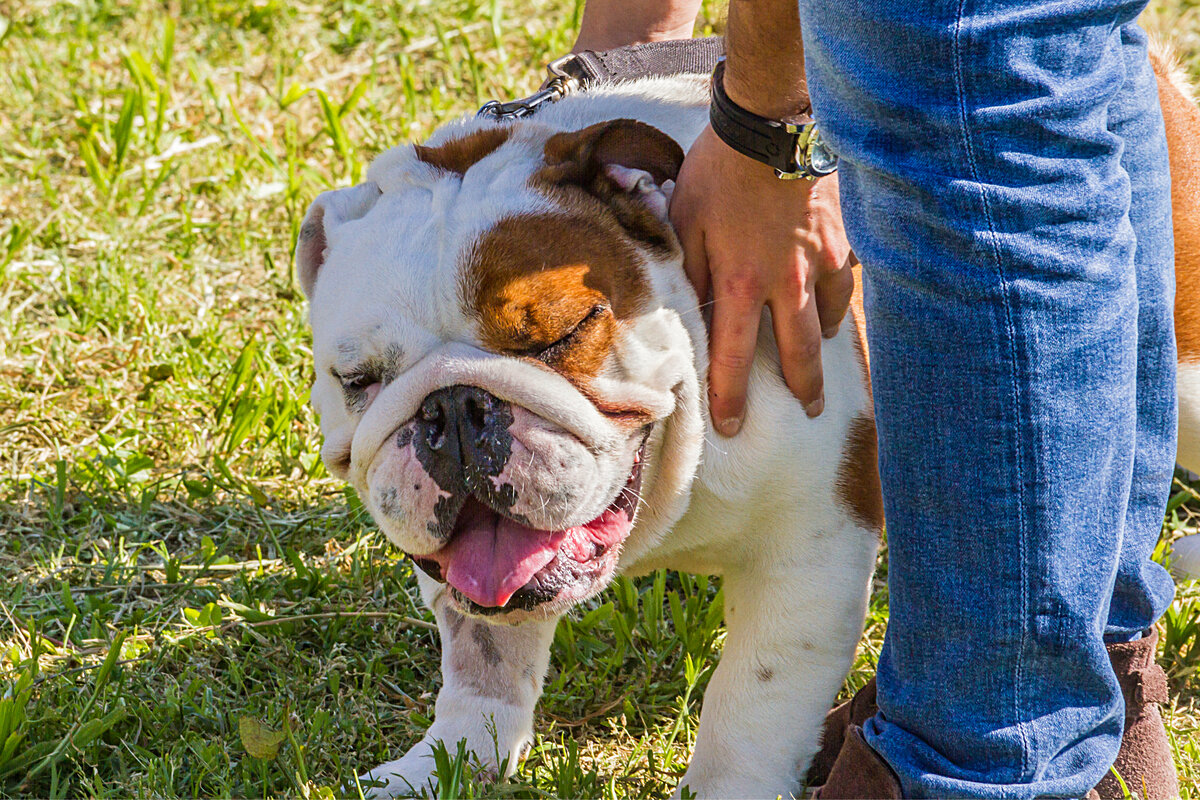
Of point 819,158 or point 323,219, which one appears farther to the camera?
point 323,219

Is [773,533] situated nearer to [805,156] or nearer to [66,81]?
[805,156]

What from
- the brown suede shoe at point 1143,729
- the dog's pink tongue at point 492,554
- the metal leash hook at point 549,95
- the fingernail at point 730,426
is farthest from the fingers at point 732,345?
the brown suede shoe at point 1143,729

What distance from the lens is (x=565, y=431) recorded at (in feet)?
6.98

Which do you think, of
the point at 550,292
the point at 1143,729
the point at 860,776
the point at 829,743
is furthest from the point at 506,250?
the point at 1143,729

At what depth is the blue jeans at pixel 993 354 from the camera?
5.23 ft

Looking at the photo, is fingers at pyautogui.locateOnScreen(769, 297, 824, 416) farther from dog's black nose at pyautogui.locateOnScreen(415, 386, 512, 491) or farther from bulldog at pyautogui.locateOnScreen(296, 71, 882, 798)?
dog's black nose at pyautogui.locateOnScreen(415, 386, 512, 491)

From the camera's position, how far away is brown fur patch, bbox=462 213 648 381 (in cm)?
212

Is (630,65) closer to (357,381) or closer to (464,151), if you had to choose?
(464,151)

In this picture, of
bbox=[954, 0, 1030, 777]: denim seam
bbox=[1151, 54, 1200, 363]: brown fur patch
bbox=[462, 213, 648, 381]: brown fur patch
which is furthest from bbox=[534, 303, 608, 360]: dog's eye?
bbox=[1151, 54, 1200, 363]: brown fur patch

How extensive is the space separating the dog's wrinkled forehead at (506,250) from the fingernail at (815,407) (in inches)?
14.6

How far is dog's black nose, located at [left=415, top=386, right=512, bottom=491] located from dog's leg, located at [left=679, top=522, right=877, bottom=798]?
1.96 ft

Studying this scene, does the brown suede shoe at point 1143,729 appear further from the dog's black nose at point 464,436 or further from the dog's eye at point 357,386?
the dog's eye at point 357,386

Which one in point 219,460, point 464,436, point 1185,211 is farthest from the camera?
point 219,460

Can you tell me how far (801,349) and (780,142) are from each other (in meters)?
0.38
